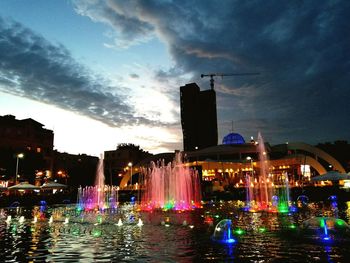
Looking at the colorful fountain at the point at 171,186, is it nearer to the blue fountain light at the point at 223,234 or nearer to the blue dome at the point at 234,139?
the blue fountain light at the point at 223,234

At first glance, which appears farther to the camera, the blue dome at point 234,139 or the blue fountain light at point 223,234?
the blue dome at point 234,139

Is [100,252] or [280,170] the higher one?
[280,170]

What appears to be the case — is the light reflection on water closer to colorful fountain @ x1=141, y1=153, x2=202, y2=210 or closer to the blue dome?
colorful fountain @ x1=141, y1=153, x2=202, y2=210

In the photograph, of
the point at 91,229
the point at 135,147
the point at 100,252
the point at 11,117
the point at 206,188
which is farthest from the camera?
the point at 135,147

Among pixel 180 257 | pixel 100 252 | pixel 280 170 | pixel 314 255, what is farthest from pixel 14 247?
pixel 280 170

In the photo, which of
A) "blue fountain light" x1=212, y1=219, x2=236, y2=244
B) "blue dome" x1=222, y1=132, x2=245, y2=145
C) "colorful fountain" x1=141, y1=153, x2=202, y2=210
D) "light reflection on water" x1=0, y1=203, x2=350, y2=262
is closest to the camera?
"light reflection on water" x1=0, y1=203, x2=350, y2=262

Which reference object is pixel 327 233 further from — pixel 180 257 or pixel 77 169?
pixel 77 169

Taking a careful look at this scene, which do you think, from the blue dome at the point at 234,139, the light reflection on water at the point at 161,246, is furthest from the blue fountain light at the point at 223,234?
the blue dome at the point at 234,139

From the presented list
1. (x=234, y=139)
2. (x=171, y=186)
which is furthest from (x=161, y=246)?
(x=234, y=139)

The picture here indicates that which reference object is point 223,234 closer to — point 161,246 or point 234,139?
point 161,246

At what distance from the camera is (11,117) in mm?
70500

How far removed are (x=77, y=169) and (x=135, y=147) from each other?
3811cm

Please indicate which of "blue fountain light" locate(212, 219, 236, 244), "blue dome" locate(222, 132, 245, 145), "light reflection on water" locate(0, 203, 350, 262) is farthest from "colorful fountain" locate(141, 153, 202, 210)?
"blue dome" locate(222, 132, 245, 145)

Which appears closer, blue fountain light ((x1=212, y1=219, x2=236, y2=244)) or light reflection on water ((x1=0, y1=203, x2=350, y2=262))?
light reflection on water ((x1=0, y1=203, x2=350, y2=262))
